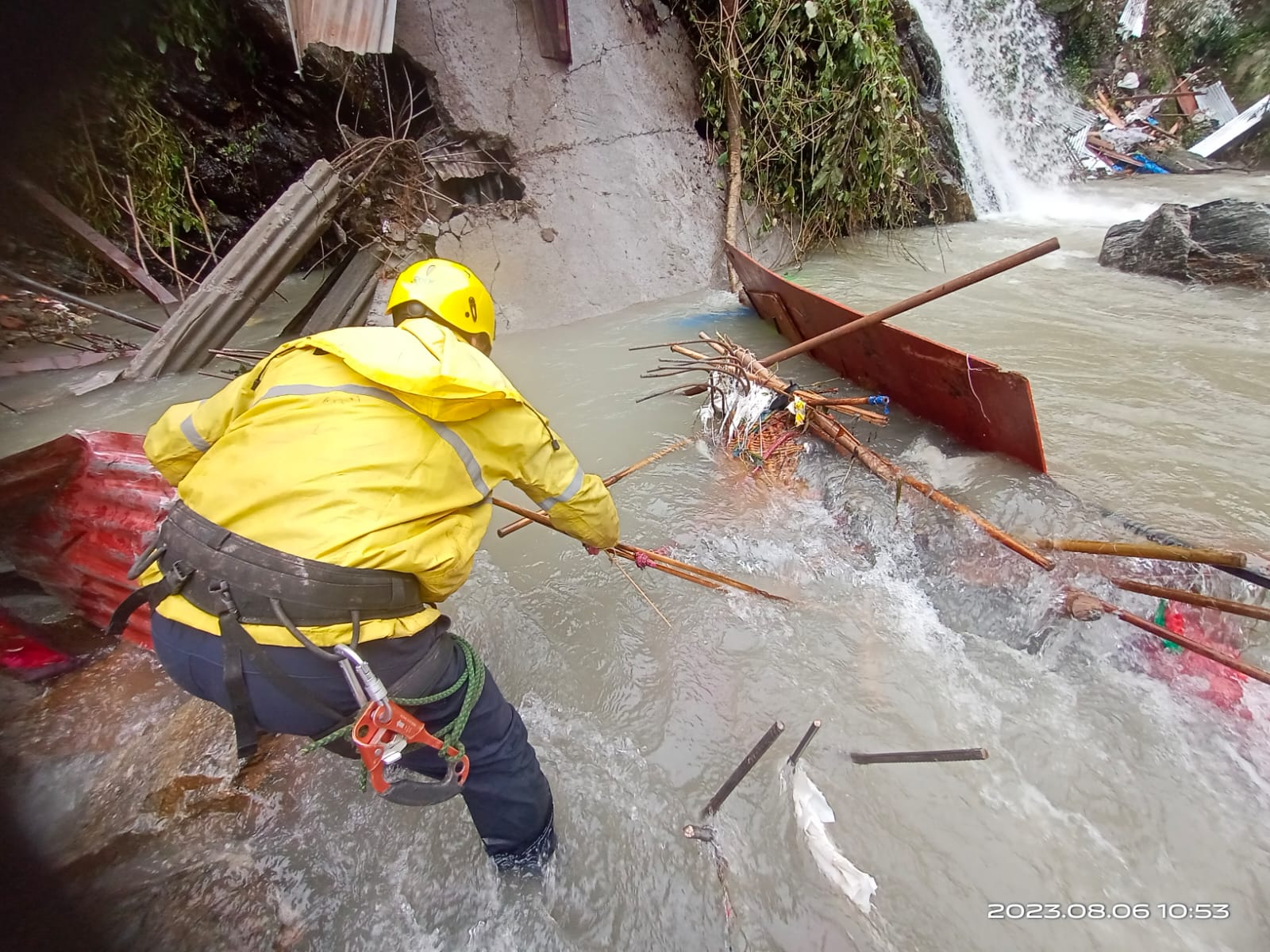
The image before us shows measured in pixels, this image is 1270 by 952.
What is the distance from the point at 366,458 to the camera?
4.51 ft

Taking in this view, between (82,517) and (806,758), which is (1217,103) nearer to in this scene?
(806,758)

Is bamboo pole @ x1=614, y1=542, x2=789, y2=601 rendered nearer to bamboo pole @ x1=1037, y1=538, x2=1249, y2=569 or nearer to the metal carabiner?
bamboo pole @ x1=1037, y1=538, x2=1249, y2=569

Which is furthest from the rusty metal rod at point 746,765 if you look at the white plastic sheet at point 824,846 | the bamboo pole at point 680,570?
the bamboo pole at point 680,570

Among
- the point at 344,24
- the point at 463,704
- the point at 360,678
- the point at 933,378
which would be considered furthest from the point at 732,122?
the point at 360,678

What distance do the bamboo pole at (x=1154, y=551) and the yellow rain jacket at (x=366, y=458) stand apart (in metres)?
2.14

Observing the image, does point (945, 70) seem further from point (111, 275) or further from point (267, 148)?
point (111, 275)

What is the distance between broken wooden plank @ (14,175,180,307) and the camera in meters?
4.59

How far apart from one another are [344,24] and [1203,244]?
27.7ft

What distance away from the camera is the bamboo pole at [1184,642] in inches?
70.6

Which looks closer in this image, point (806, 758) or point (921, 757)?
point (921, 757)

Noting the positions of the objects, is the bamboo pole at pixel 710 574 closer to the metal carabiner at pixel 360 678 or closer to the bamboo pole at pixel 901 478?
the bamboo pole at pixel 901 478

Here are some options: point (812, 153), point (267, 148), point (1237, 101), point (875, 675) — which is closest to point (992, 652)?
point (875, 675)

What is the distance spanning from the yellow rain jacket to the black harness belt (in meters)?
0.03

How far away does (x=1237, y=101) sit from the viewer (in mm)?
12547
